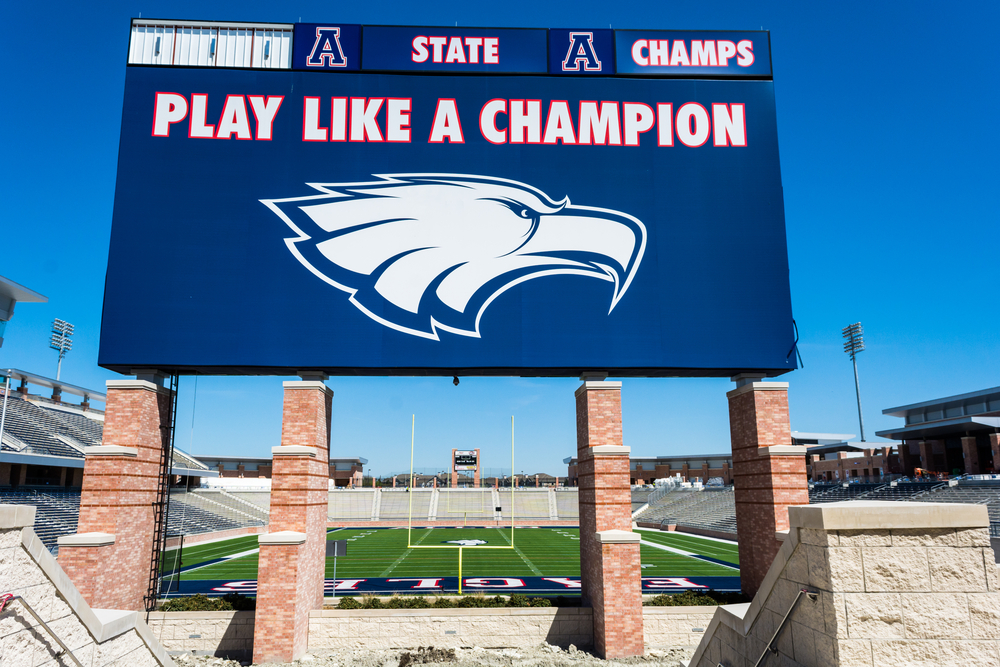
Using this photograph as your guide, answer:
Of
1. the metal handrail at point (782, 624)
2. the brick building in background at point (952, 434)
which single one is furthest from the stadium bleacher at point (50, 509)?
the brick building in background at point (952, 434)

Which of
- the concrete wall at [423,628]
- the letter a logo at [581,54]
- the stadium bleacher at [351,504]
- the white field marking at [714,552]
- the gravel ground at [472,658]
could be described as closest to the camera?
the gravel ground at [472,658]

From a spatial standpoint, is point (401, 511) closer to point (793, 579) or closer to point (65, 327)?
point (65, 327)

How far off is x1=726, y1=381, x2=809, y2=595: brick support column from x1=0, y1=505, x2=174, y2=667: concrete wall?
14.8 meters

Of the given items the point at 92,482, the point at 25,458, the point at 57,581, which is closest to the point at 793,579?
the point at 57,581

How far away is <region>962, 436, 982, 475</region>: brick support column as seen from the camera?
4597 centimetres

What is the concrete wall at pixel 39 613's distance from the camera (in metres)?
6.14

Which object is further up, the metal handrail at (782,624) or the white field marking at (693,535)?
the metal handrail at (782,624)

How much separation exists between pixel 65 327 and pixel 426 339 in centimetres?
7317

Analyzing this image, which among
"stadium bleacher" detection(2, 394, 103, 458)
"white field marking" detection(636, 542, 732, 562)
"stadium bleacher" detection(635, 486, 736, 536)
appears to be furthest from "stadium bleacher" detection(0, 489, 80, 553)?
"stadium bleacher" detection(635, 486, 736, 536)

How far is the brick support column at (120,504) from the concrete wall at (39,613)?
30.8 ft

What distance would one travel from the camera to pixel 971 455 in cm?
4641

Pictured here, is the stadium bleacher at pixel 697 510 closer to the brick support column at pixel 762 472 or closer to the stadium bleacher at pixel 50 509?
the brick support column at pixel 762 472

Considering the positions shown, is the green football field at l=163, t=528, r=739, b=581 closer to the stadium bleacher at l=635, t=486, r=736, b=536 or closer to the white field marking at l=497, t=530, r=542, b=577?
the white field marking at l=497, t=530, r=542, b=577

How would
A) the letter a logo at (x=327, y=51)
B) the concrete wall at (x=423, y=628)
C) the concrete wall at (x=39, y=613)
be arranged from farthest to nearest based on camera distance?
the letter a logo at (x=327, y=51)
the concrete wall at (x=423, y=628)
the concrete wall at (x=39, y=613)
